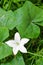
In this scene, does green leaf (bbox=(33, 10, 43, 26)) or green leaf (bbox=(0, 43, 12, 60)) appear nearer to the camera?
green leaf (bbox=(0, 43, 12, 60))

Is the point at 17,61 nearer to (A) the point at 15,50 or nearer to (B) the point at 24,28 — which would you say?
(A) the point at 15,50

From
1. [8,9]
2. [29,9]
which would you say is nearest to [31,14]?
[29,9]

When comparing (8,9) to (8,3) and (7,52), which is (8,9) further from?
(7,52)

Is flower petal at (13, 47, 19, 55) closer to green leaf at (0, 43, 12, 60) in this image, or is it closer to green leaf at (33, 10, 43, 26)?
green leaf at (0, 43, 12, 60)

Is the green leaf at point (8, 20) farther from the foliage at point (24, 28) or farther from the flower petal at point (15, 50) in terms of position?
the flower petal at point (15, 50)

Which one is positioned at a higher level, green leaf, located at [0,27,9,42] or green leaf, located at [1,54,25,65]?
green leaf, located at [0,27,9,42]

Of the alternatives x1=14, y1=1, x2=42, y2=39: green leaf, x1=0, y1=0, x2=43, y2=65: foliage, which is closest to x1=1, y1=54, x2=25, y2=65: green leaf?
x1=0, y1=0, x2=43, y2=65: foliage

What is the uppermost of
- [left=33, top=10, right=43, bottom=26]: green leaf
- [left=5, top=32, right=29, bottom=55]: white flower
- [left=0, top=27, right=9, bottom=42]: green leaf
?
[left=33, top=10, right=43, bottom=26]: green leaf
